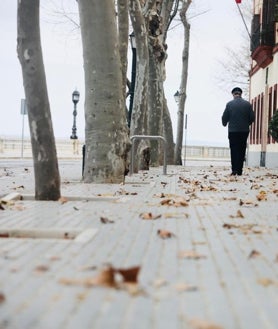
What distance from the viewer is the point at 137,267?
12.4 ft

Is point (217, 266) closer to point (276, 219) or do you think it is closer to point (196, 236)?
point (196, 236)

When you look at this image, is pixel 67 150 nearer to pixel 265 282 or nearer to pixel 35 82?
pixel 35 82

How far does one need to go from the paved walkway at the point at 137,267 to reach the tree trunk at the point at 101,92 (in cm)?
394

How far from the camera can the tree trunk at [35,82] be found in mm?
8203

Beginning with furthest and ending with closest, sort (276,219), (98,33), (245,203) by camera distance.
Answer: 1. (98,33)
2. (245,203)
3. (276,219)

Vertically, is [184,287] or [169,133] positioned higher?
[169,133]

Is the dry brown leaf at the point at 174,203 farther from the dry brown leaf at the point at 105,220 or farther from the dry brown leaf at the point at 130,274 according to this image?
the dry brown leaf at the point at 130,274

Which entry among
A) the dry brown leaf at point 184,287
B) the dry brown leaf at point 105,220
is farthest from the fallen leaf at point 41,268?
the dry brown leaf at point 105,220

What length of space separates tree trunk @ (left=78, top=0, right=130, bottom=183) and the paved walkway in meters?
3.94

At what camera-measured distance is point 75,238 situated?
17.4 ft

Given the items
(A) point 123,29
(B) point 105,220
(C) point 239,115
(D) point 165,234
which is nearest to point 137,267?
(D) point 165,234

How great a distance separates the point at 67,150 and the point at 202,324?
46657mm

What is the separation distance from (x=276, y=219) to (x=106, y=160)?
206 inches

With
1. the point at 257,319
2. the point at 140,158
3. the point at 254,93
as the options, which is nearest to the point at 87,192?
the point at 257,319
